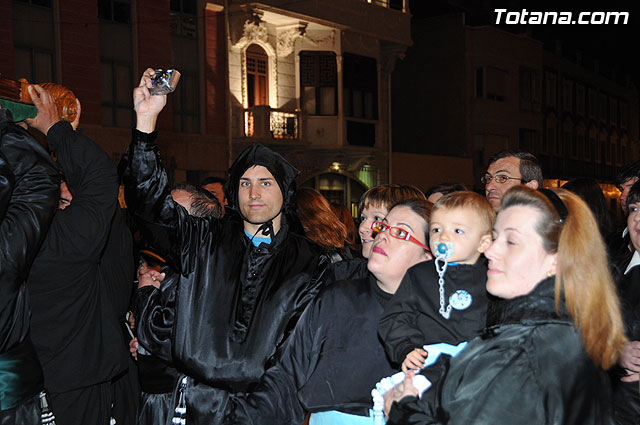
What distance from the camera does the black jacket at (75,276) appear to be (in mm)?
3668

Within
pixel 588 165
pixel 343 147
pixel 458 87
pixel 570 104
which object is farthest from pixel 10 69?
pixel 588 165

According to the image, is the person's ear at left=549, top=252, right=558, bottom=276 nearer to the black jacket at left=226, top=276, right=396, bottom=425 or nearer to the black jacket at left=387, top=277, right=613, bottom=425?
the black jacket at left=387, top=277, right=613, bottom=425

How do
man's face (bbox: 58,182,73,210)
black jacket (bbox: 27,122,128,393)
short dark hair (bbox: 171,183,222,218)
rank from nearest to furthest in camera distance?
1. black jacket (bbox: 27,122,128,393)
2. man's face (bbox: 58,182,73,210)
3. short dark hair (bbox: 171,183,222,218)

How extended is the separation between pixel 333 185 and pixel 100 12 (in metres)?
9.38

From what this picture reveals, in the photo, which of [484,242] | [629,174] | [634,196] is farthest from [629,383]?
[629,174]

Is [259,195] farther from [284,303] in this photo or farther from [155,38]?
[155,38]

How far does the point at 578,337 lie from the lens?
2266 mm

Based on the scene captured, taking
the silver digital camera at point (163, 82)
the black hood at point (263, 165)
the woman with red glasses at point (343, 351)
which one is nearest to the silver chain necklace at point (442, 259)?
the woman with red glasses at point (343, 351)

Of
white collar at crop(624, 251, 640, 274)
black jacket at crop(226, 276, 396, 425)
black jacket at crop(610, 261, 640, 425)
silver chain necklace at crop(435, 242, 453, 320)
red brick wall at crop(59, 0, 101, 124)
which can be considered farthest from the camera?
red brick wall at crop(59, 0, 101, 124)

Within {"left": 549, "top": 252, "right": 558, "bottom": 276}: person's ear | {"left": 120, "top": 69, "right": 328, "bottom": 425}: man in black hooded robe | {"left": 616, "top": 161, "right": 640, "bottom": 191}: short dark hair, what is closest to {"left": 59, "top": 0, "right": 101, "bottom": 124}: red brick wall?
{"left": 120, "top": 69, "right": 328, "bottom": 425}: man in black hooded robe

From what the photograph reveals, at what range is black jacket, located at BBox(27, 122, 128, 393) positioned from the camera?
3.67 metres

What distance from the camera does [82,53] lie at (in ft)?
53.4

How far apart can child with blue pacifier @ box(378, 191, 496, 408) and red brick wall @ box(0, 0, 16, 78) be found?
46.2 feet

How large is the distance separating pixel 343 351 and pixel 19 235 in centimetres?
166
